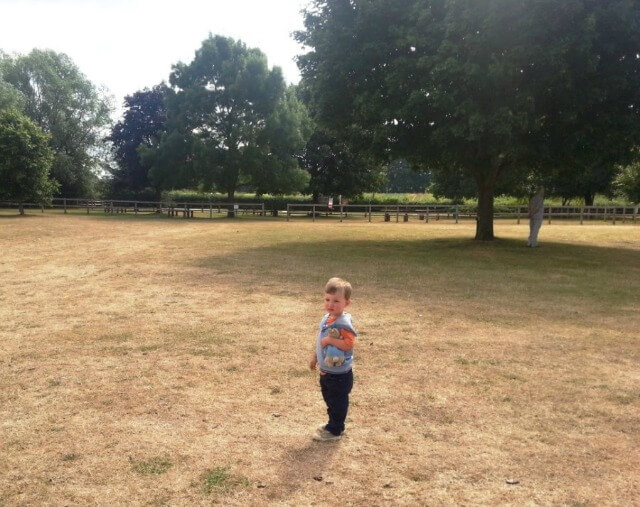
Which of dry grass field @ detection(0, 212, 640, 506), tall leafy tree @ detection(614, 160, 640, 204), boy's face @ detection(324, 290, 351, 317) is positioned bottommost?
dry grass field @ detection(0, 212, 640, 506)

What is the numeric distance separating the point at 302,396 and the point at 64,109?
5617 centimetres

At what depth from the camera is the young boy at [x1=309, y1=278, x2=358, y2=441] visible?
161 inches

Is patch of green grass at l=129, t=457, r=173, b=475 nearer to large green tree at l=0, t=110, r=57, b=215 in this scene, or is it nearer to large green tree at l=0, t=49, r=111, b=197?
large green tree at l=0, t=110, r=57, b=215

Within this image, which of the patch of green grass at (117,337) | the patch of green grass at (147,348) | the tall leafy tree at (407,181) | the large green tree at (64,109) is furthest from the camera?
the tall leafy tree at (407,181)

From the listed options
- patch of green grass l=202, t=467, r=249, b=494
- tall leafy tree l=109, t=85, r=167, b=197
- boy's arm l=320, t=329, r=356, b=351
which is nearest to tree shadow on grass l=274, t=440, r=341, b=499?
patch of green grass l=202, t=467, r=249, b=494

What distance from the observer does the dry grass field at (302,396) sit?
3469 mm

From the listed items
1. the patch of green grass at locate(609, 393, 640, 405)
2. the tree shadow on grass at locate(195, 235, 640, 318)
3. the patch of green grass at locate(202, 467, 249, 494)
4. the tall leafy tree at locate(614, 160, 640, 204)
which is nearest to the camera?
the patch of green grass at locate(202, 467, 249, 494)

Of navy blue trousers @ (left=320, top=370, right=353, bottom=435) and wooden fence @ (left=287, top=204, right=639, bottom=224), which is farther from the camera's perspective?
wooden fence @ (left=287, top=204, right=639, bottom=224)

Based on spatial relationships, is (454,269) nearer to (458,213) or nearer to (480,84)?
(480,84)

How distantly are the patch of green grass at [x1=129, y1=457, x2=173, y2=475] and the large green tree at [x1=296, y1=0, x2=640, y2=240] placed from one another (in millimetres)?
14367

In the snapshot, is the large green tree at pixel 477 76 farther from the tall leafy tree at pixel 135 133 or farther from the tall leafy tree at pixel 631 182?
the tall leafy tree at pixel 135 133

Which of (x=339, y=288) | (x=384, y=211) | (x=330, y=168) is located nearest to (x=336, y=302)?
(x=339, y=288)

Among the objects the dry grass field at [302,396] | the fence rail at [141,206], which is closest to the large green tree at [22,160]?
the fence rail at [141,206]

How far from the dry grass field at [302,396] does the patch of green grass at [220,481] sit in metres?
0.01
